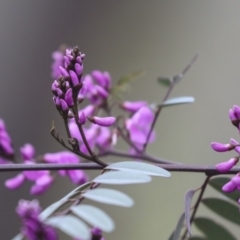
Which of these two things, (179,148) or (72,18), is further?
(72,18)

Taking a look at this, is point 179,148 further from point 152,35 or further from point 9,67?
point 9,67

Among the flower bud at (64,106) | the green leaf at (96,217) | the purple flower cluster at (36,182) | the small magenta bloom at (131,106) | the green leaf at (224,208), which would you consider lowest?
the green leaf at (224,208)

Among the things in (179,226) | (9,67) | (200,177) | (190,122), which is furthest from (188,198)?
(9,67)

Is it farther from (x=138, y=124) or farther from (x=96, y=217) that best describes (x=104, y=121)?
(x=138, y=124)

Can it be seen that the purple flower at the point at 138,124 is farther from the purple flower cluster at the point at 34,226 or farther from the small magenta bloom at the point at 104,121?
the purple flower cluster at the point at 34,226

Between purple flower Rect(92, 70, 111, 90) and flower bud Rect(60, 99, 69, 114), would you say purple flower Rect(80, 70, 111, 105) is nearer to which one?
purple flower Rect(92, 70, 111, 90)

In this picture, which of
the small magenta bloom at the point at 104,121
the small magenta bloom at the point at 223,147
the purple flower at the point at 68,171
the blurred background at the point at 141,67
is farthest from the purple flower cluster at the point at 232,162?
the blurred background at the point at 141,67
